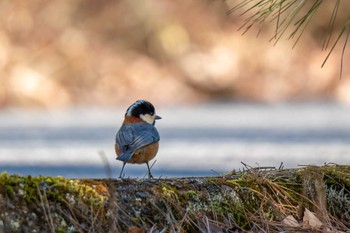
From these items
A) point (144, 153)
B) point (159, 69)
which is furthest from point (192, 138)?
point (144, 153)

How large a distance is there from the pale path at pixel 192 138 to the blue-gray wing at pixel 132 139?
339 centimetres

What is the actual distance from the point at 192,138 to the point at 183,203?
9499 millimetres

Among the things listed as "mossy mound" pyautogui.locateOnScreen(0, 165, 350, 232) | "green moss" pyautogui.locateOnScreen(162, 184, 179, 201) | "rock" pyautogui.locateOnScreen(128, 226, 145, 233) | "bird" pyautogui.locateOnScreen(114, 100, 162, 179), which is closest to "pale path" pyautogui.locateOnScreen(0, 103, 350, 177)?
"bird" pyautogui.locateOnScreen(114, 100, 162, 179)

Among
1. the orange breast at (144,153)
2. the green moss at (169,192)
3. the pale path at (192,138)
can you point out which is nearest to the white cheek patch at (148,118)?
the orange breast at (144,153)

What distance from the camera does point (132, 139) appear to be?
5.33 meters

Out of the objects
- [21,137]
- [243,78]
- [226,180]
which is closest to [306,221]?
[226,180]

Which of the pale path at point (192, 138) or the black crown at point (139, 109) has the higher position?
the pale path at point (192, 138)

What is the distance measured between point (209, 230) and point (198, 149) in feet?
28.3

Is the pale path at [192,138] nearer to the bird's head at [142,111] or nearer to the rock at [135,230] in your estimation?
the bird's head at [142,111]

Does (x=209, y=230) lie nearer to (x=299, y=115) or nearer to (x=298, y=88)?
(x=299, y=115)

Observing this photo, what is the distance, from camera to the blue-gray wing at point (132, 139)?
529cm

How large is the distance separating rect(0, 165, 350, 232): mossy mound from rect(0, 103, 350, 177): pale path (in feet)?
14.3

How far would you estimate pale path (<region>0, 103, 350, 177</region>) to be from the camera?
33.8ft

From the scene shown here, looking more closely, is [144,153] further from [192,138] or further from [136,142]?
[192,138]
